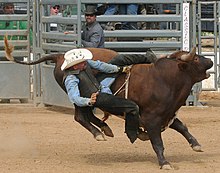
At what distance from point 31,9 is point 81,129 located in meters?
3.54

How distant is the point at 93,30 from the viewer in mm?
12461

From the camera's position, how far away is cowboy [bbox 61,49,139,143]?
837 centimetres

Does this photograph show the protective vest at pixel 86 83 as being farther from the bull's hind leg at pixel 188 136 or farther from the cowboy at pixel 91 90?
the bull's hind leg at pixel 188 136

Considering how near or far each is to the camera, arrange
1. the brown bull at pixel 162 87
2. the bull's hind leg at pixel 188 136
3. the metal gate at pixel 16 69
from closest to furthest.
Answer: the brown bull at pixel 162 87 → the bull's hind leg at pixel 188 136 → the metal gate at pixel 16 69

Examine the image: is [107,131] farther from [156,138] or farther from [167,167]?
[167,167]

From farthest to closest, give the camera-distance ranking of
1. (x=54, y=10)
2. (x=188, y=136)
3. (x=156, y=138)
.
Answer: (x=54, y=10), (x=188, y=136), (x=156, y=138)

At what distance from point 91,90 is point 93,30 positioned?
4.04 meters

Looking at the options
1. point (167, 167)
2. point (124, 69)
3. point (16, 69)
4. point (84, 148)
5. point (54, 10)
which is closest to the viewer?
point (167, 167)

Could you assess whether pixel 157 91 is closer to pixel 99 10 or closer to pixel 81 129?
pixel 81 129

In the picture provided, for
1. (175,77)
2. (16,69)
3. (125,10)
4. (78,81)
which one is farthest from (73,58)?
(16,69)

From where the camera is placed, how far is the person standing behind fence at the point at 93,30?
40.7 feet

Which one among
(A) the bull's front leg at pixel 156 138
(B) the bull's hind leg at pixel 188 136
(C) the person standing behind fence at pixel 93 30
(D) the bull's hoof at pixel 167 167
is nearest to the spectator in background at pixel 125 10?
(C) the person standing behind fence at pixel 93 30

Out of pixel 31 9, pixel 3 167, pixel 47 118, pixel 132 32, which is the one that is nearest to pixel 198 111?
pixel 132 32

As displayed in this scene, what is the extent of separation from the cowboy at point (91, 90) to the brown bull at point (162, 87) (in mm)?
167
